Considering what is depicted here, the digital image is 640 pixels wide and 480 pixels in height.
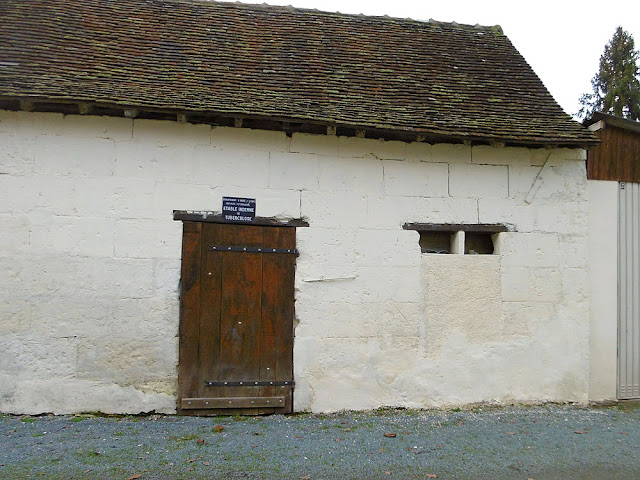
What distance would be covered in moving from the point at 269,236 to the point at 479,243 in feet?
8.84

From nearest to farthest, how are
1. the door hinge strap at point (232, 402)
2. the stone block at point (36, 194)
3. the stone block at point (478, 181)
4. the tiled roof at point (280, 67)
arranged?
the stone block at point (36, 194), the door hinge strap at point (232, 402), the tiled roof at point (280, 67), the stone block at point (478, 181)

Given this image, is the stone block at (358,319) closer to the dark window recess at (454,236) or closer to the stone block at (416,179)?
the dark window recess at (454,236)

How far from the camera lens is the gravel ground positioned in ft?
13.5

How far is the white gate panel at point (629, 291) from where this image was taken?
6453 millimetres

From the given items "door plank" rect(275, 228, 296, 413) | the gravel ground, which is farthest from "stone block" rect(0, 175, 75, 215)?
Answer: "door plank" rect(275, 228, 296, 413)

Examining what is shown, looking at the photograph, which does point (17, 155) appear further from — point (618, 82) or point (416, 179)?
point (618, 82)

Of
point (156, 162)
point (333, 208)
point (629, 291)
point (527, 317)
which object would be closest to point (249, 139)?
point (156, 162)

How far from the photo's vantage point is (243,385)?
5594mm

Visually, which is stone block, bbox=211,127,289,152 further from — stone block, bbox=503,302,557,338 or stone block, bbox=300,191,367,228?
stone block, bbox=503,302,557,338

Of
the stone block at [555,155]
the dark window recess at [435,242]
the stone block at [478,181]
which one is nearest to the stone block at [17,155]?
the dark window recess at [435,242]

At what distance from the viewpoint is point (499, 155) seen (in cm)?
626

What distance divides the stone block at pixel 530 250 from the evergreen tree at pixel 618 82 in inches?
682

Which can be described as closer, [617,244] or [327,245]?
[327,245]

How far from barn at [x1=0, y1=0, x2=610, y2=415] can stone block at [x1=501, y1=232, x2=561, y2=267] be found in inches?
1.0
